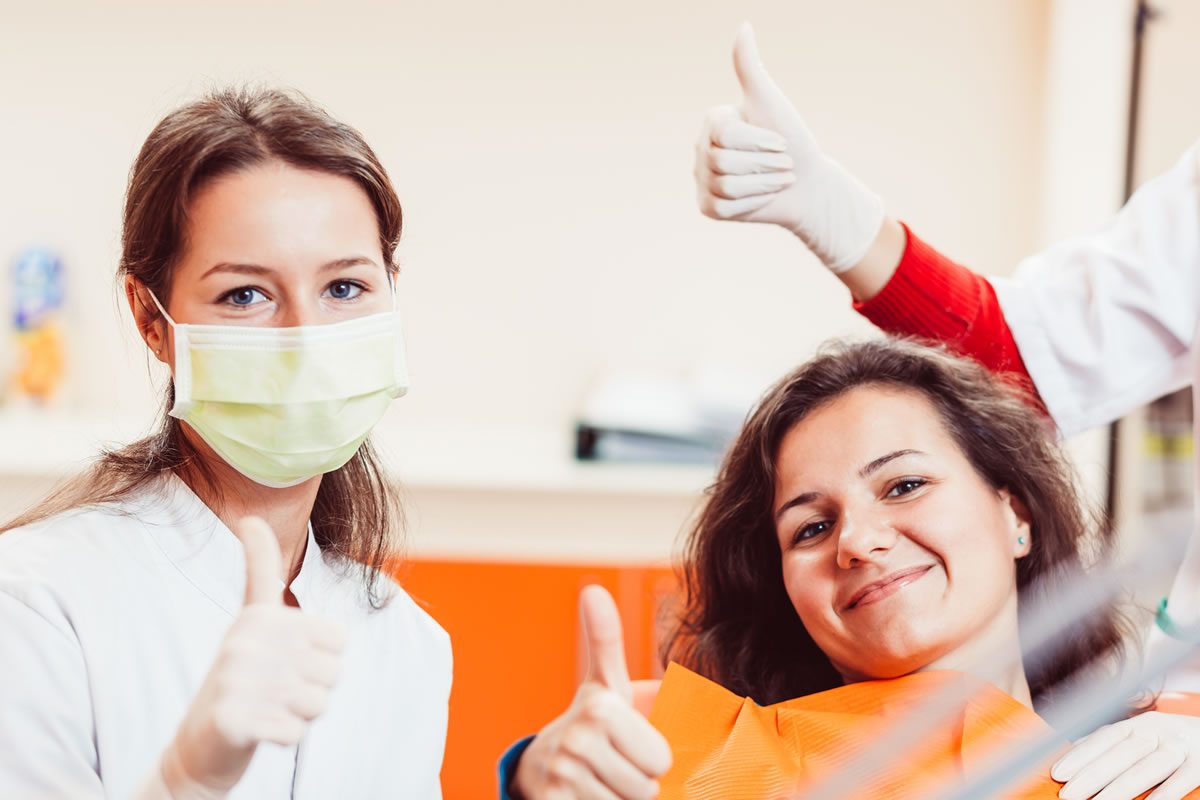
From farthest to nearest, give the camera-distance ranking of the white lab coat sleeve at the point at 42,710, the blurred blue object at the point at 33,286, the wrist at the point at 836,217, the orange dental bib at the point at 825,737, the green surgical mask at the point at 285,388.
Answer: the blurred blue object at the point at 33,286 → the wrist at the point at 836,217 → the orange dental bib at the point at 825,737 → the green surgical mask at the point at 285,388 → the white lab coat sleeve at the point at 42,710

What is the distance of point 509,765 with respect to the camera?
963 mm

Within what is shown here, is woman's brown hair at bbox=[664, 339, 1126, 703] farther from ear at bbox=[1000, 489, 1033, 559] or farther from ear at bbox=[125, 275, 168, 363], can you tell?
ear at bbox=[125, 275, 168, 363]

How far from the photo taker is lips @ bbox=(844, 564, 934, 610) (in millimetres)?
1216

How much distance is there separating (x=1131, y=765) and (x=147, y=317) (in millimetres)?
967

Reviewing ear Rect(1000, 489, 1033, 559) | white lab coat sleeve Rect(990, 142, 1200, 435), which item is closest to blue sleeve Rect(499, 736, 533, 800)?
ear Rect(1000, 489, 1033, 559)

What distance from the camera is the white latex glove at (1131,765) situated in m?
1.12

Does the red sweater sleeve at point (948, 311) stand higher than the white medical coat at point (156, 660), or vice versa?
the red sweater sleeve at point (948, 311)

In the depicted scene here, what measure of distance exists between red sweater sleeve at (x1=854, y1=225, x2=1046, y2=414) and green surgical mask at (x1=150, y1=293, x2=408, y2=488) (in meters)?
0.67

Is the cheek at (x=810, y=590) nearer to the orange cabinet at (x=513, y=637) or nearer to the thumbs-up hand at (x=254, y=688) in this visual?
the orange cabinet at (x=513, y=637)

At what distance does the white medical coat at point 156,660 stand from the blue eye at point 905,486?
0.49 m

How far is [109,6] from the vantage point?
Result: 8.92 ft

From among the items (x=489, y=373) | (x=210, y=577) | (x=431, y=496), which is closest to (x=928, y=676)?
(x=210, y=577)

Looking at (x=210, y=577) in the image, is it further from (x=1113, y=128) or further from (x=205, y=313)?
(x=1113, y=128)

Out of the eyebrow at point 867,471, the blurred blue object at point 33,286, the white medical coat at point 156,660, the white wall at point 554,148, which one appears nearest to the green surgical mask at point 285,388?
the white medical coat at point 156,660
